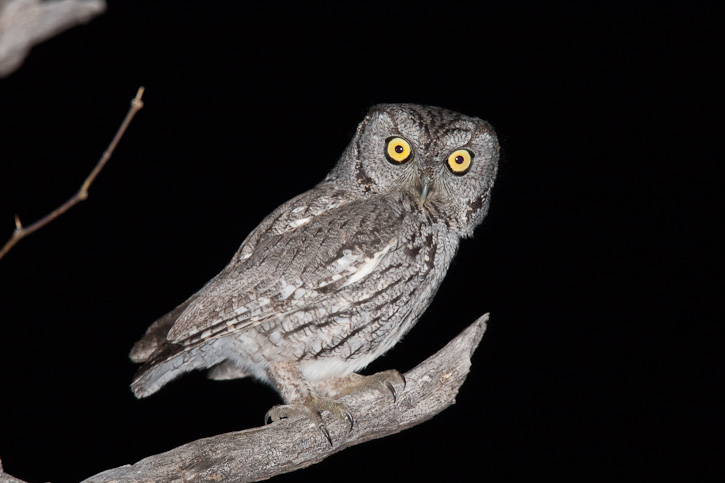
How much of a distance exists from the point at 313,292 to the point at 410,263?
0.32 m

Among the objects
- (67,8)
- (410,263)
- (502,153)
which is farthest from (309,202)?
(67,8)

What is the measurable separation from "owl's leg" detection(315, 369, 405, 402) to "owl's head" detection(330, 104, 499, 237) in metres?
0.53

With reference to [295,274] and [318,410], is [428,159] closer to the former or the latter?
[295,274]

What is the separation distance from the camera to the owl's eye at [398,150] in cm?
206

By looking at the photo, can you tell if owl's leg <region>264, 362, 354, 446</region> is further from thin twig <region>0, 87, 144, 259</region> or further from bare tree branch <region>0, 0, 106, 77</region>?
bare tree branch <region>0, 0, 106, 77</region>

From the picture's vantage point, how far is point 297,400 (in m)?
2.05

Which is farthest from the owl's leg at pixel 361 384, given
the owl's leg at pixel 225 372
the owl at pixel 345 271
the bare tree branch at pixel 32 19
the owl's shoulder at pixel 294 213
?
the bare tree branch at pixel 32 19

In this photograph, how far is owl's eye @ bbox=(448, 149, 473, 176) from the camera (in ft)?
6.81

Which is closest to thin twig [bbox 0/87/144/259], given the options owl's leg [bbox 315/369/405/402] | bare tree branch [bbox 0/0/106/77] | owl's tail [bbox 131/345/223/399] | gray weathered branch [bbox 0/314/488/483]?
bare tree branch [bbox 0/0/106/77]

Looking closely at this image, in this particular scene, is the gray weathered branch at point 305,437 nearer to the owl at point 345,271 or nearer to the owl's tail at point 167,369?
the owl at point 345,271

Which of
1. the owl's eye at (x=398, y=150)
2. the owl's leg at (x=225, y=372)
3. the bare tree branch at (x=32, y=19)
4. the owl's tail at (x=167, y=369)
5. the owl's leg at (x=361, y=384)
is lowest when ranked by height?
the owl's leg at (x=361, y=384)

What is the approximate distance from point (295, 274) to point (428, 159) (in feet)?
1.77

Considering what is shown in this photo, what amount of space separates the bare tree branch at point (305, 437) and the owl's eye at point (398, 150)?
0.56 metres

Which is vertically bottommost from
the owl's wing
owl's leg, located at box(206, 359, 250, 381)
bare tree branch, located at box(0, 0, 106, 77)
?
owl's leg, located at box(206, 359, 250, 381)
